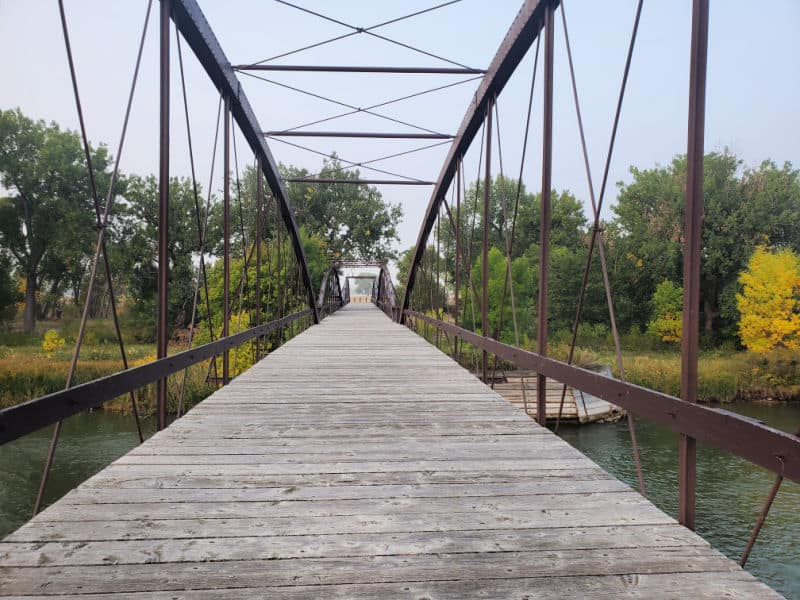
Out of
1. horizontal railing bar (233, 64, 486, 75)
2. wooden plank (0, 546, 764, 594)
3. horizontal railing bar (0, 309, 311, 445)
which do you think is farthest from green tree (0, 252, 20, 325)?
wooden plank (0, 546, 764, 594)

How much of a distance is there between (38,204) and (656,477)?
31888mm

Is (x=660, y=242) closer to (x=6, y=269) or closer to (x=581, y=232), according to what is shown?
(x=581, y=232)

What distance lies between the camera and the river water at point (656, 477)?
1006cm

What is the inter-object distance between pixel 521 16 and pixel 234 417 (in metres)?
4.03

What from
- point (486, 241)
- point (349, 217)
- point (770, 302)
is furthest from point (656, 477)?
point (349, 217)

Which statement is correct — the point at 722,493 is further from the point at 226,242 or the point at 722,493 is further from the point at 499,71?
the point at 226,242

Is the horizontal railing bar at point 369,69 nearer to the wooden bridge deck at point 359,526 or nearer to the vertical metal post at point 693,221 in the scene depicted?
the wooden bridge deck at point 359,526

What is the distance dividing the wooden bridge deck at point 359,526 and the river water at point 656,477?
9.09m


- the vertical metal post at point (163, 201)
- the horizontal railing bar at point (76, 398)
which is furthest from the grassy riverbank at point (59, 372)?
the horizontal railing bar at point (76, 398)

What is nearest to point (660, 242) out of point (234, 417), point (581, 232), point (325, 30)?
point (581, 232)

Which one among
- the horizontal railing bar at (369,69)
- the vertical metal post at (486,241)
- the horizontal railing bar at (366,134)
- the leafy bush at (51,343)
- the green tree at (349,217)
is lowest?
the leafy bush at (51,343)

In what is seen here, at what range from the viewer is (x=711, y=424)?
1.89 metres

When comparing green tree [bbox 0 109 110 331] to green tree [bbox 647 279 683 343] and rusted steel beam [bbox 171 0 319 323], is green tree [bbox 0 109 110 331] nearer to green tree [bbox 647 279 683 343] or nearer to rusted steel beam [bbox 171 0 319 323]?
rusted steel beam [bbox 171 0 319 323]

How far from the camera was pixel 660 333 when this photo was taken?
29.8 meters
